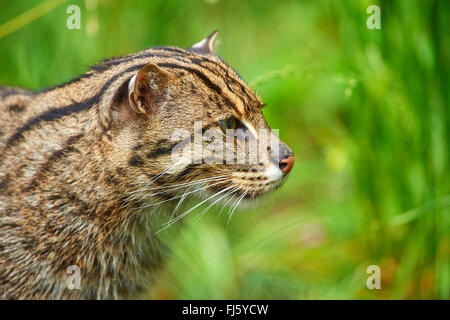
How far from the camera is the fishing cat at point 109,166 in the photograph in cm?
327

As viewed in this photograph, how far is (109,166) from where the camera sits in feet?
10.9

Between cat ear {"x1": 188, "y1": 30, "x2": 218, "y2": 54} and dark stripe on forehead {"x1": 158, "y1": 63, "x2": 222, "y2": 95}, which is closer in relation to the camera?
dark stripe on forehead {"x1": 158, "y1": 63, "x2": 222, "y2": 95}

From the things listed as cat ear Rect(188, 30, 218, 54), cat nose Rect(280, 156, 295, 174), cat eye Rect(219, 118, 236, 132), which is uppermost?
cat ear Rect(188, 30, 218, 54)

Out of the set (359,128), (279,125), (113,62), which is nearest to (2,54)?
(113,62)

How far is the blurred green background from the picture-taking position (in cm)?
430

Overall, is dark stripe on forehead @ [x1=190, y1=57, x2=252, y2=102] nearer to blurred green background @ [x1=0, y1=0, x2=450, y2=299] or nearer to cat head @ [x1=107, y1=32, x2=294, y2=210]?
cat head @ [x1=107, y1=32, x2=294, y2=210]

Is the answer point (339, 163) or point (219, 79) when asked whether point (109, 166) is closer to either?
point (219, 79)

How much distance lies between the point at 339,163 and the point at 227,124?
6.71 ft

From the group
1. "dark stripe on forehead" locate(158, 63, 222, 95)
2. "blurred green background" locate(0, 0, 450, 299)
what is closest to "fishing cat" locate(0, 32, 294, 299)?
"dark stripe on forehead" locate(158, 63, 222, 95)

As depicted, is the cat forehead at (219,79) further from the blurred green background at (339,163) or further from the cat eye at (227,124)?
the blurred green background at (339,163)

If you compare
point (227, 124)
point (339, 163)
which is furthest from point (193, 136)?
point (339, 163)

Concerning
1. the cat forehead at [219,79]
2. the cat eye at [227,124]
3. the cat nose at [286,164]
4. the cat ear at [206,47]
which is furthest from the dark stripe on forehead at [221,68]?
the cat nose at [286,164]

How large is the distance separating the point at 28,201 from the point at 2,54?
2.33 meters
